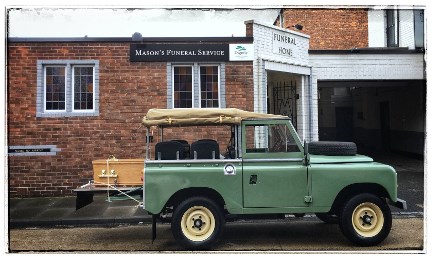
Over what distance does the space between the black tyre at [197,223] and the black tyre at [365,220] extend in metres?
1.95

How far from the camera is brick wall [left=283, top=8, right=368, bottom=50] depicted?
1752cm

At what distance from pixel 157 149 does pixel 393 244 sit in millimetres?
4060

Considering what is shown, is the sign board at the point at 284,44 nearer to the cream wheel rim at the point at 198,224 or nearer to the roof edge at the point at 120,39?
the roof edge at the point at 120,39

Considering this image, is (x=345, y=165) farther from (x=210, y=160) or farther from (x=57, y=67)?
(x=57, y=67)

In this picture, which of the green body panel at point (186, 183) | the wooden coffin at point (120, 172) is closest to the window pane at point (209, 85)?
the wooden coffin at point (120, 172)

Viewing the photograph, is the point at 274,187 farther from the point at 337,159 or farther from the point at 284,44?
the point at 284,44

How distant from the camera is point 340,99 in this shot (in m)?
25.7

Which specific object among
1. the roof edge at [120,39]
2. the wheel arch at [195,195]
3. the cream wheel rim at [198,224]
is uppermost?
the roof edge at [120,39]

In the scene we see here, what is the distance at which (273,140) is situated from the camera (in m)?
6.44

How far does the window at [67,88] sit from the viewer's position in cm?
1044

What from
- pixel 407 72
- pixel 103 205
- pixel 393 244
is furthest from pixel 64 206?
pixel 407 72

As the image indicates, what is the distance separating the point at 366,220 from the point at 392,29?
11710 millimetres

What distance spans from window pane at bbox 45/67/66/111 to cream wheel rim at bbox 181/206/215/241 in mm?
6157

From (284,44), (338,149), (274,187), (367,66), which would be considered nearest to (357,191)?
(338,149)
